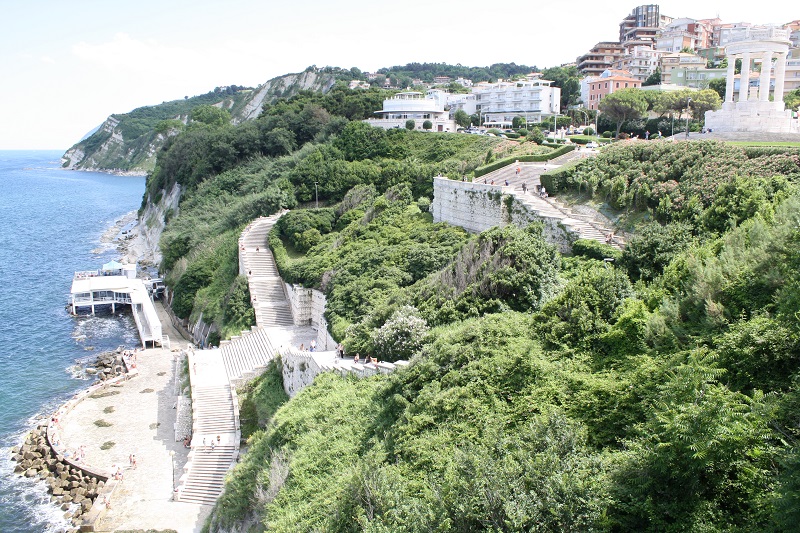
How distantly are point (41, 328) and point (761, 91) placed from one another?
43.3 metres

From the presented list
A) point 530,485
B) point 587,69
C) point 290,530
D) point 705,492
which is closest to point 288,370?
point 290,530

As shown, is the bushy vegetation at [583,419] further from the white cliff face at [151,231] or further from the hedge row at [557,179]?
the white cliff face at [151,231]

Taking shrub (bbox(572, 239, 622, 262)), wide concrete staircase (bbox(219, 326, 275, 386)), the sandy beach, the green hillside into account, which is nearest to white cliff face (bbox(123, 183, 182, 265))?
the sandy beach

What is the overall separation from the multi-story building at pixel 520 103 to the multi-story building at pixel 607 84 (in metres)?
4.41

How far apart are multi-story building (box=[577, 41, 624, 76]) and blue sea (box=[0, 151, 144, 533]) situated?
223ft

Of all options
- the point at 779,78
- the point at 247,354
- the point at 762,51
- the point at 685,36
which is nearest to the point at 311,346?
the point at 247,354

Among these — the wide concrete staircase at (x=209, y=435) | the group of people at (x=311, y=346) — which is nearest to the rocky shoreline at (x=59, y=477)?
the wide concrete staircase at (x=209, y=435)

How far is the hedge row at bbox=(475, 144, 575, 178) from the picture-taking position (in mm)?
36062

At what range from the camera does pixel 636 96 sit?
1853 inches

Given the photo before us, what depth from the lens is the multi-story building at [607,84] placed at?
223 feet

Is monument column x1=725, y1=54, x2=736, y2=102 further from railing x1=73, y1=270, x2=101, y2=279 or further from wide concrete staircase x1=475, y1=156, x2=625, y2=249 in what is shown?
railing x1=73, y1=270, x2=101, y2=279

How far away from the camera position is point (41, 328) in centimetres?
4234

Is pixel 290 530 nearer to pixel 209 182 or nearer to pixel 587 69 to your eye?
pixel 209 182

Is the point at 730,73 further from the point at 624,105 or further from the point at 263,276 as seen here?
the point at 263,276
